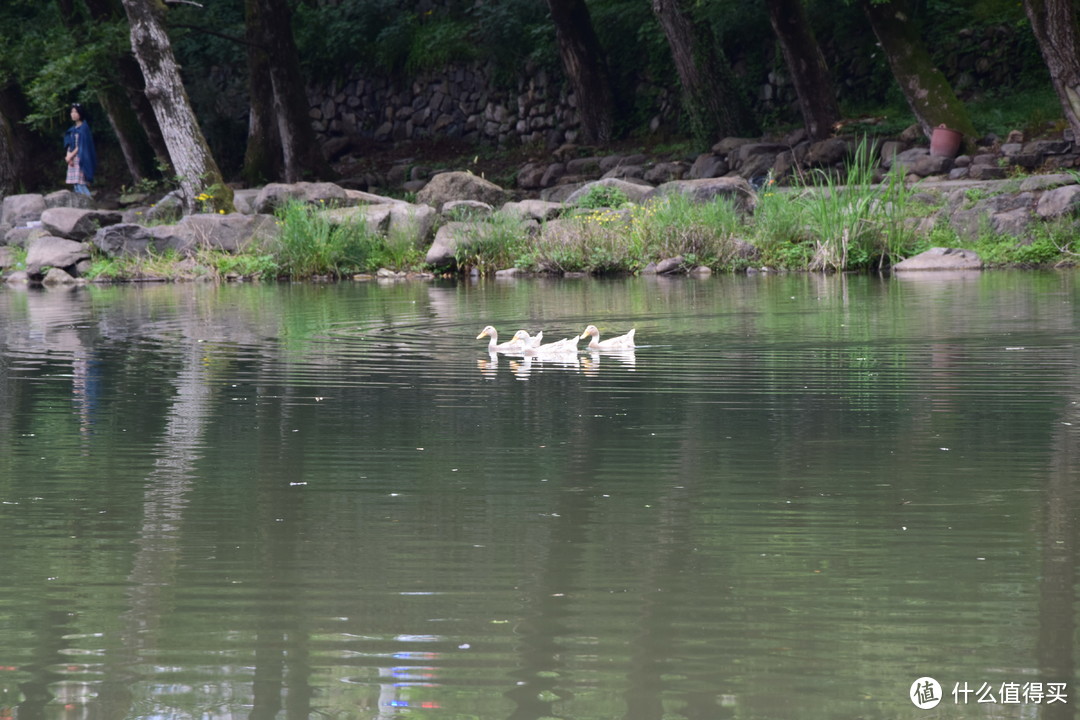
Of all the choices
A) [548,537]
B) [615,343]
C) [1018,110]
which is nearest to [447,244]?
[1018,110]

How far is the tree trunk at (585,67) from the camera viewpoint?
110ft

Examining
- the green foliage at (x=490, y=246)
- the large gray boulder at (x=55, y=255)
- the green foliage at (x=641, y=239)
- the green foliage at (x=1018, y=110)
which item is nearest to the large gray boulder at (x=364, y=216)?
the green foliage at (x=490, y=246)

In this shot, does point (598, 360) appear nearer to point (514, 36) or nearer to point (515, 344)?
point (515, 344)

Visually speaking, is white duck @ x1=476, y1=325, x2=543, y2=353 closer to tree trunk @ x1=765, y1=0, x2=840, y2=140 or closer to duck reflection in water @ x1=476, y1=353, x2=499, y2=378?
duck reflection in water @ x1=476, y1=353, x2=499, y2=378

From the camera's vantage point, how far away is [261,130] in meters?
34.0

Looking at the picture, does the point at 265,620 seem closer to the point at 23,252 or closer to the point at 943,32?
the point at 23,252

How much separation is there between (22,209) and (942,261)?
1943 centimetres

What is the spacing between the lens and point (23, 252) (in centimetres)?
2748

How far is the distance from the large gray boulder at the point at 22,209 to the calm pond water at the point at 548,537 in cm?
2128

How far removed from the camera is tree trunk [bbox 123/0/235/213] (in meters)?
26.6

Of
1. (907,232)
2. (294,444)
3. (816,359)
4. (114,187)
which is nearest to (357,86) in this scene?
(114,187)

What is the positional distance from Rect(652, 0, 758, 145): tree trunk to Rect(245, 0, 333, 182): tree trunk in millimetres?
8242

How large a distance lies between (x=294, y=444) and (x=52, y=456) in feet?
3.67

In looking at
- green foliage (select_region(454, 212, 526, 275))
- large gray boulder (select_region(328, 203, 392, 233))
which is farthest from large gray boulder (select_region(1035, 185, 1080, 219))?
large gray boulder (select_region(328, 203, 392, 233))
